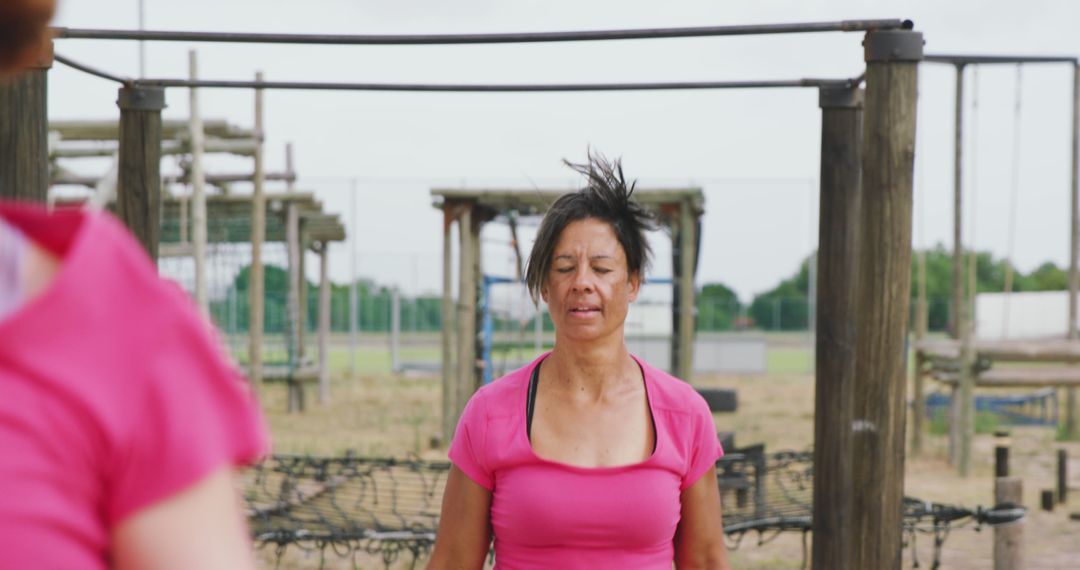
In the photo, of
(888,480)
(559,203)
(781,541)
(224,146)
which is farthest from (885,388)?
(224,146)

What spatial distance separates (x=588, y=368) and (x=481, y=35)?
1.52 m

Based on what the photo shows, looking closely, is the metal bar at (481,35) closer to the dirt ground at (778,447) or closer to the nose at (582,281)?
the nose at (582,281)

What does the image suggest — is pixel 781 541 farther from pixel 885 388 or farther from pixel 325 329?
pixel 325 329

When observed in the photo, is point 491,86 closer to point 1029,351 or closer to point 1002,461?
point 1002,461

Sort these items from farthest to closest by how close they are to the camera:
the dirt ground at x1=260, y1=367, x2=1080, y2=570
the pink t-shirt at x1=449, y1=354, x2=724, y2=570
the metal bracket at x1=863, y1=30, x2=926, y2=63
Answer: the dirt ground at x1=260, y1=367, x2=1080, y2=570
the metal bracket at x1=863, y1=30, x2=926, y2=63
the pink t-shirt at x1=449, y1=354, x2=724, y2=570

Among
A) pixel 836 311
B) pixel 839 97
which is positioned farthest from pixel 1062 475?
pixel 839 97

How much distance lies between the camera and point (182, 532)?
29.9 inches

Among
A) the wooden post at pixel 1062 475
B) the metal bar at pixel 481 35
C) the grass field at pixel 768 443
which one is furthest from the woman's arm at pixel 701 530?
the wooden post at pixel 1062 475

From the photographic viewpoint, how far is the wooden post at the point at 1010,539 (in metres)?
5.99

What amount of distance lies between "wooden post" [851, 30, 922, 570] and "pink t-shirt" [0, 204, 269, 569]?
9.62ft

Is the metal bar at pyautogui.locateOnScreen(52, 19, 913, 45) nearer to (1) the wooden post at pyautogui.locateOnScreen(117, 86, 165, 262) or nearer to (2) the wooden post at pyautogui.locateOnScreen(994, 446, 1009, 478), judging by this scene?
(1) the wooden post at pyautogui.locateOnScreen(117, 86, 165, 262)

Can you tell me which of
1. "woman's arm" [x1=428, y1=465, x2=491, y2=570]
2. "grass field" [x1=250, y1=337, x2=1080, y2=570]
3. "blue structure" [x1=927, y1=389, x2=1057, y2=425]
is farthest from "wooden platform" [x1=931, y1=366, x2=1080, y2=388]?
"woman's arm" [x1=428, y1=465, x2=491, y2=570]

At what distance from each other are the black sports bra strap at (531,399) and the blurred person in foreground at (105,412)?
1.70 m

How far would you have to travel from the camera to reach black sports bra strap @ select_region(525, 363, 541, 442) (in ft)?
8.14
